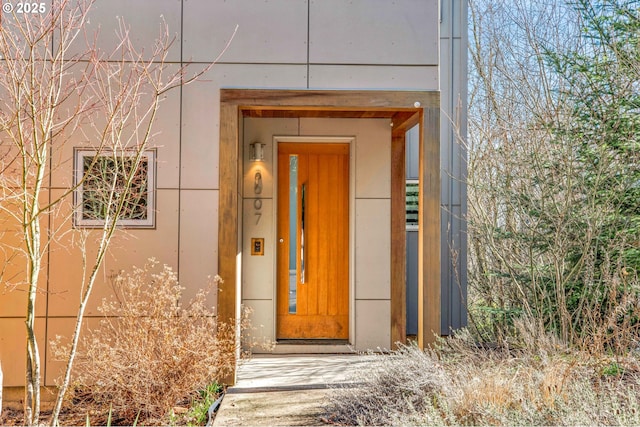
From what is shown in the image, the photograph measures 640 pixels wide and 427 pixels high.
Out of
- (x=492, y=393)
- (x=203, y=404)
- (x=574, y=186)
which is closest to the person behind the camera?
(x=492, y=393)

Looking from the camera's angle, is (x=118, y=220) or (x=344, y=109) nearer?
(x=118, y=220)

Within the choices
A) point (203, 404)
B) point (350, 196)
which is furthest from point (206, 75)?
point (203, 404)

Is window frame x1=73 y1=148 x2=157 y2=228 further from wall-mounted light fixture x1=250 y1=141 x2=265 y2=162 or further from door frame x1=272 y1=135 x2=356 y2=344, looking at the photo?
door frame x1=272 y1=135 x2=356 y2=344

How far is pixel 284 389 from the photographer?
4852 mm

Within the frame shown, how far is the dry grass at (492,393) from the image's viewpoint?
353cm

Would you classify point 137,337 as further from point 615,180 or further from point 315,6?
point 615,180

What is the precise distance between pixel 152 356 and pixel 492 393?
8.83 ft

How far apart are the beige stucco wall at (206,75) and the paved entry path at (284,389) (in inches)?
44.7

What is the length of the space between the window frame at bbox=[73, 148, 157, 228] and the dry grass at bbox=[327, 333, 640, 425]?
8.12ft

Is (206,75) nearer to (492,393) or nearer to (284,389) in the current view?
(284,389)

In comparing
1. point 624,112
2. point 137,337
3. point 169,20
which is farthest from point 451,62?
point 137,337

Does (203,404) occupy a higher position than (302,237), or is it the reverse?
(302,237)

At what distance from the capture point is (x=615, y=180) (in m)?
5.83

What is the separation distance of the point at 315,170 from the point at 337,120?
0.76 m
